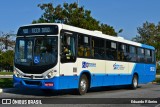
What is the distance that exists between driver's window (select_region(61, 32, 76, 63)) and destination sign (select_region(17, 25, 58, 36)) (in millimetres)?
468

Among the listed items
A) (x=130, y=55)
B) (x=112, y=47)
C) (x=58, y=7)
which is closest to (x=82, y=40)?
(x=112, y=47)

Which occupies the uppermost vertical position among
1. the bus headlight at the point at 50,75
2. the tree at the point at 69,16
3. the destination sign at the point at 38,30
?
the tree at the point at 69,16

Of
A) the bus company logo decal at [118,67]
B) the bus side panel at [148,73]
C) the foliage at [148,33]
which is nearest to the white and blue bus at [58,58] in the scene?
the bus company logo decal at [118,67]

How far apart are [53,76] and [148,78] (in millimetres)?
13308

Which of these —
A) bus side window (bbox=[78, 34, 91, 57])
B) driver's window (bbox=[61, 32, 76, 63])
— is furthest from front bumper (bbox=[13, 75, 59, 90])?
bus side window (bbox=[78, 34, 91, 57])

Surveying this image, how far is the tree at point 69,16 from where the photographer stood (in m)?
37.7

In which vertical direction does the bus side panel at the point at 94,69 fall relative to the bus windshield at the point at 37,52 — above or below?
below

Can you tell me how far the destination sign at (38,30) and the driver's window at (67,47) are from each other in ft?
1.54

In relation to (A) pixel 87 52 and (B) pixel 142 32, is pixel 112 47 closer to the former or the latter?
(A) pixel 87 52

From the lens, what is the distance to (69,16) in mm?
38562

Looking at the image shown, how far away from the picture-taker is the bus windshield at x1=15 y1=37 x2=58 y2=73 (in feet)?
55.5

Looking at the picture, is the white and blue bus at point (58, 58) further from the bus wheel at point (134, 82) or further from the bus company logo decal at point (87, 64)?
the bus wheel at point (134, 82)

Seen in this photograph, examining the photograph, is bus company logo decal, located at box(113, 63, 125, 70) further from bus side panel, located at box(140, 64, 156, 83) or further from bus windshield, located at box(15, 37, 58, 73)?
bus windshield, located at box(15, 37, 58, 73)

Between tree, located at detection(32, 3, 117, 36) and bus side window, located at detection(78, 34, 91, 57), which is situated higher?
tree, located at detection(32, 3, 117, 36)
